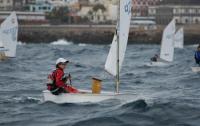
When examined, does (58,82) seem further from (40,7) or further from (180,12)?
(40,7)

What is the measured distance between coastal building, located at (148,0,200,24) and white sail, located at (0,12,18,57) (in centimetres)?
9076

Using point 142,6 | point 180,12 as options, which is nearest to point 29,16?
point 180,12

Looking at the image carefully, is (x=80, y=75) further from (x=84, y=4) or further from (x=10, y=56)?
(x=84, y=4)

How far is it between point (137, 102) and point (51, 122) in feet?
10.2

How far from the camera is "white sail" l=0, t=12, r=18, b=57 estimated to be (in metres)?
44.9

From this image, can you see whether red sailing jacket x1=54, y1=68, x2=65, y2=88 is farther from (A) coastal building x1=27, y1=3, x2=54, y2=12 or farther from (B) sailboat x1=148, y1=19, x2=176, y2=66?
(A) coastal building x1=27, y1=3, x2=54, y2=12

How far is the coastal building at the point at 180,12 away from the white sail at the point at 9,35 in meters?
90.8

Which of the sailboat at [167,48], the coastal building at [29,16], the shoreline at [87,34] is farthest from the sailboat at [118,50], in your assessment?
the coastal building at [29,16]

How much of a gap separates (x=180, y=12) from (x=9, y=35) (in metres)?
95.0

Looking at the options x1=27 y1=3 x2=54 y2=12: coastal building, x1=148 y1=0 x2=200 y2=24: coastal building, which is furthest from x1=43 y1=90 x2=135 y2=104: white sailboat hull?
x1=27 y1=3 x2=54 y2=12: coastal building

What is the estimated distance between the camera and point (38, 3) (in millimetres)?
141000

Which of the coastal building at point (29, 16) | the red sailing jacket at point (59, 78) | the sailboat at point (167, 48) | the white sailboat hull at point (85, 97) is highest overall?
the red sailing jacket at point (59, 78)

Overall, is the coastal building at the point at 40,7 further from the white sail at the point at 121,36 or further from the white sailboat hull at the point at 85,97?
the white sailboat hull at the point at 85,97

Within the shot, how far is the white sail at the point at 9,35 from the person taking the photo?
44938mm
